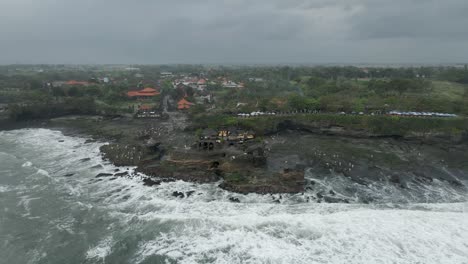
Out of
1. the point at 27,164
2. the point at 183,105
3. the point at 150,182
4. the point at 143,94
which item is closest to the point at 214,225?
the point at 150,182

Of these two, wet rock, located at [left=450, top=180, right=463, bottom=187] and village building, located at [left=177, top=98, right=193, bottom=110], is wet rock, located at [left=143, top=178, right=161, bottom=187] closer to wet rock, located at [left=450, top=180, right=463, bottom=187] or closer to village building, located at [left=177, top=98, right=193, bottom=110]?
wet rock, located at [left=450, top=180, right=463, bottom=187]

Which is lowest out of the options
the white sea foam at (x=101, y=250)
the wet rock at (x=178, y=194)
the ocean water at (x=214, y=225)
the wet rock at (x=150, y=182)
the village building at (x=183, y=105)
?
the white sea foam at (x=101, y=250)

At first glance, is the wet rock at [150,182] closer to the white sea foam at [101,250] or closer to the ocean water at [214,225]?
the ocean water at [214,225]

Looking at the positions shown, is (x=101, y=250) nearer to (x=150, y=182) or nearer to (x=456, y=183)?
(x=150, y=182)

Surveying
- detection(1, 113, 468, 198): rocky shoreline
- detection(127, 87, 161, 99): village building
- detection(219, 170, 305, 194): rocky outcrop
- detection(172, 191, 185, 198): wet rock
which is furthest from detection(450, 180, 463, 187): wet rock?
detection(127, 87, 161, 99): village building

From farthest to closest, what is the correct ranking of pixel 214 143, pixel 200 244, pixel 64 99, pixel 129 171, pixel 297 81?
1. pixel 297 81
2. pixel 64 99
3. pixel 214 143
4. pixel 129 171
5. pixel 200 244

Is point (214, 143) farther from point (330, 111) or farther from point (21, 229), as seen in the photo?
point (330, 111)

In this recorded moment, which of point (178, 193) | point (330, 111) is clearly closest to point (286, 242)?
point (178, 193)

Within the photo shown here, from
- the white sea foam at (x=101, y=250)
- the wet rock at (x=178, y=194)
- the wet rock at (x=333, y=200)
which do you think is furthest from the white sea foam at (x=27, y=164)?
the wet rock at (x=333, y=200)
